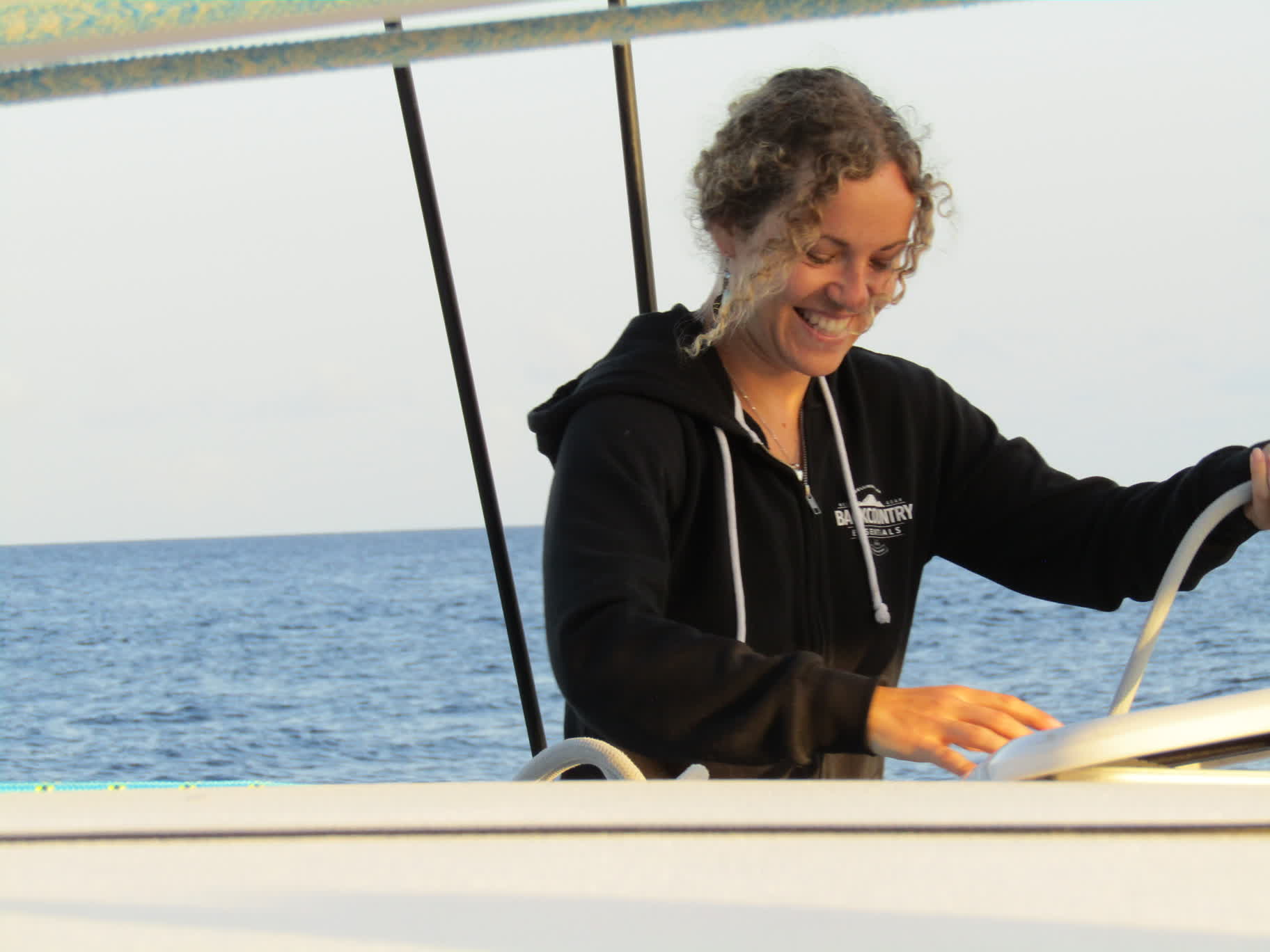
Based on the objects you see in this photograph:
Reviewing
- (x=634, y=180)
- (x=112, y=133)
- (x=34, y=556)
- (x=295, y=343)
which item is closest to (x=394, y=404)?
(x=295, y=343)

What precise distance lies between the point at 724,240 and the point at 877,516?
0.33 m

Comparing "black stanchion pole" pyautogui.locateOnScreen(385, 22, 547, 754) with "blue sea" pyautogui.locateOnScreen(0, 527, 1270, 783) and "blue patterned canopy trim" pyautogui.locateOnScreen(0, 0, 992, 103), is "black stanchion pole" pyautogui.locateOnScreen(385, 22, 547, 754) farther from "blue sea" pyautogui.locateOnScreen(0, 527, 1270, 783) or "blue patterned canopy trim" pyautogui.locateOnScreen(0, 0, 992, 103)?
"blue sea" pyautogui.locateOnScreen(0, 527, 1270, 783)

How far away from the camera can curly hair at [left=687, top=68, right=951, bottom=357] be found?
122 centimetres

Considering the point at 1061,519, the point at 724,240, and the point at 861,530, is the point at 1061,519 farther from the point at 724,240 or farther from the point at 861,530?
the point at 724,240

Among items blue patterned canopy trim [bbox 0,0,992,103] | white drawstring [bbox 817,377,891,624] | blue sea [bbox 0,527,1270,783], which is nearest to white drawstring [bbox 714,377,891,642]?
white drawstring [bbox 817,377,891,624]

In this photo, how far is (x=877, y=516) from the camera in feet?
4.56

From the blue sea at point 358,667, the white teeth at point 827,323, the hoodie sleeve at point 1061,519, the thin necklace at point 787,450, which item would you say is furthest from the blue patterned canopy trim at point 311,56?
the blue sea at point 358,667

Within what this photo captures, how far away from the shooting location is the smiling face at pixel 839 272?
1220 millimetres

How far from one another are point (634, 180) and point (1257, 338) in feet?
82.1

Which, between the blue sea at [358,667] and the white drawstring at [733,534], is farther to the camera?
the blue sea at [358,667]

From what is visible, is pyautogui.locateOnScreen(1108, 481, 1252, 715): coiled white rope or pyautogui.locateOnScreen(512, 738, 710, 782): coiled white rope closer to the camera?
pyautogui.locateOnScreen(512, 738, 710, 782): coiled white rope

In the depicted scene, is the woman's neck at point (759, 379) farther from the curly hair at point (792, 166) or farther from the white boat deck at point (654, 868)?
the white boat deck at point (654, 868)

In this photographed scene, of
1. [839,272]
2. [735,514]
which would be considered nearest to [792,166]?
[839,272]

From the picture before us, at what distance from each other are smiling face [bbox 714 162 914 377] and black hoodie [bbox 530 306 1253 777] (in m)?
0.10
